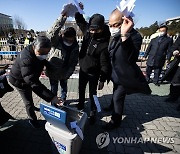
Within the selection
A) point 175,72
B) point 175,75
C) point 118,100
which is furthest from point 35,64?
point 175,72

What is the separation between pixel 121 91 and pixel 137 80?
1.23 ft

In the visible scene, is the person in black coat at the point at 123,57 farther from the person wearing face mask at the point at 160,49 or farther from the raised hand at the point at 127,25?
the person wearing face mask at the point at 160,49

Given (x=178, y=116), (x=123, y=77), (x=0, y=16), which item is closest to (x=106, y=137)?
(x=123, y=77)

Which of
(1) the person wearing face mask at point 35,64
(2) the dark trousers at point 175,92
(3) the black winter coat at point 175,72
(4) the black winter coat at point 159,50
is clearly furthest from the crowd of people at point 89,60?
(4) the black winter coat at point 159,50

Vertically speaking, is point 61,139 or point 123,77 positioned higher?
point 123,77

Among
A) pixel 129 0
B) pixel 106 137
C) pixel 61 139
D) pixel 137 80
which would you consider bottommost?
pixel 106 137

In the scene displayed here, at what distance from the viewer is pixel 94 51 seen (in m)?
2.77

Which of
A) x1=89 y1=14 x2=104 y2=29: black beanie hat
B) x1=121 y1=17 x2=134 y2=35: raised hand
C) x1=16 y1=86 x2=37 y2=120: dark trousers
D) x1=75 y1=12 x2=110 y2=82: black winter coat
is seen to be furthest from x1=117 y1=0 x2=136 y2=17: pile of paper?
x1=16 y1=86 x2=37 y2=120: dark trousers

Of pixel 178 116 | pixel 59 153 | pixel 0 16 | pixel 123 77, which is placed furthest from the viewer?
pixel 0 16

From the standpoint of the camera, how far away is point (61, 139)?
2004 millimetres

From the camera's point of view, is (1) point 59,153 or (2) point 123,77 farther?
(2) point 123,77

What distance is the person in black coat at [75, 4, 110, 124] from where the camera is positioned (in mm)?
2547

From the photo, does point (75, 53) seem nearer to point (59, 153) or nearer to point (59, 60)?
point (59, 60)

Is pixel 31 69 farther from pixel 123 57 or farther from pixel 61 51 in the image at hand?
pixel 123 57
